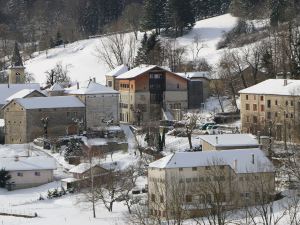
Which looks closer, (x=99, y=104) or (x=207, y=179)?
(x=207, y=179)

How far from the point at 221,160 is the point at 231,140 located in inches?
195

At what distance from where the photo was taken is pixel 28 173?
48.0 metres

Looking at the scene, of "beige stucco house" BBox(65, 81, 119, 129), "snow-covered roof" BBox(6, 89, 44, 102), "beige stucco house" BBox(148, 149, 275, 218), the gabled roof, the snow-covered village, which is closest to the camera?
"beige stucco house" BBox(148, 149, 275, 218)

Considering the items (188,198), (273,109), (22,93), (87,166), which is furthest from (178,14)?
(188,198)

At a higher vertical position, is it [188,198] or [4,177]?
[4,177]

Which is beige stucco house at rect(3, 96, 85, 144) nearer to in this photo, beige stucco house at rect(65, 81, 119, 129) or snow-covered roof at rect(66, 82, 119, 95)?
beige stucco house at rect(65, 81, 119, 129)

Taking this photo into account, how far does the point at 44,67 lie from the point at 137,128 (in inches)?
1353

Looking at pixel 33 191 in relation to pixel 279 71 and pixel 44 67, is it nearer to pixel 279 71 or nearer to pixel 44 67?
pixel 279 71

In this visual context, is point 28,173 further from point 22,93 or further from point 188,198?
point 22,93

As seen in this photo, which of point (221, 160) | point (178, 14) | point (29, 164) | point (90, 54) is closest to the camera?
point (221, 160)

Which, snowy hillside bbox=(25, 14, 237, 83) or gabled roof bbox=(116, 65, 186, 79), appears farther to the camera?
snowy hillside bbox=(25, 14, 237, 83)

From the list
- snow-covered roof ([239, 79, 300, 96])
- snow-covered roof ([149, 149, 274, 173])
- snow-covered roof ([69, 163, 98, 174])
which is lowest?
snow-covered roof ([69, 163, 98, 174])

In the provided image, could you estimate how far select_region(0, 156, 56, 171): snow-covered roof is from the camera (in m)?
47.9

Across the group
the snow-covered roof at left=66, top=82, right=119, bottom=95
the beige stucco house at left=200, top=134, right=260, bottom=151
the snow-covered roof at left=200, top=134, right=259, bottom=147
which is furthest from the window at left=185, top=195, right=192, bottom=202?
the snow-covered roof at left=66, top=82, right=119, bottom=95
